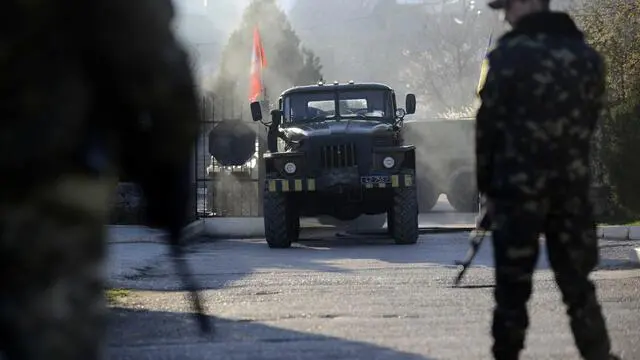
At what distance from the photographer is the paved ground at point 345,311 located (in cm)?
594

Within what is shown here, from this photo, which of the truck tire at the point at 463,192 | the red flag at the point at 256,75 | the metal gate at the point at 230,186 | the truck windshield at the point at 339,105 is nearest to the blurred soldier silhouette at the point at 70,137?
the truck windshield at the point at 339,105

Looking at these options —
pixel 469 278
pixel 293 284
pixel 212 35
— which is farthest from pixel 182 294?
pixel 212 35

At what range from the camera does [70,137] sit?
105 inches

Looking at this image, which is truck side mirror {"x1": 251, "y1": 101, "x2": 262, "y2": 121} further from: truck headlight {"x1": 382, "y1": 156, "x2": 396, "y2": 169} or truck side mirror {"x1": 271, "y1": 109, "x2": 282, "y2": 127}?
truck headlight {"x1": 382, "y1": 156, "x2": 396, "y2": 169}

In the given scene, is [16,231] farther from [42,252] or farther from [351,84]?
[351,84]

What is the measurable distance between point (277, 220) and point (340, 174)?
100 centimetres

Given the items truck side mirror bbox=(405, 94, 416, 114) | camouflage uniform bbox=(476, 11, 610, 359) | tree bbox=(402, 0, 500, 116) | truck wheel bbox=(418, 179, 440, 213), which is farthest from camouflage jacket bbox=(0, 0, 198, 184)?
tree bbox=(402, 0, 500, 116)

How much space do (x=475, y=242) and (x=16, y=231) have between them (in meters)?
2.73

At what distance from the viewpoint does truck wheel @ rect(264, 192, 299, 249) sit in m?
15.0

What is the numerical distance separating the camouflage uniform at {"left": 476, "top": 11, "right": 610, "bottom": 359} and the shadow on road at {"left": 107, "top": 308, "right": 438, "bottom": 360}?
1225 mm

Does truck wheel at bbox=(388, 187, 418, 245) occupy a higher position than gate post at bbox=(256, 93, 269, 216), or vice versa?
gate post at bbox=(256, 93, 269, 216)

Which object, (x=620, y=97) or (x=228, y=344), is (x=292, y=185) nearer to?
(x=620, y=97)

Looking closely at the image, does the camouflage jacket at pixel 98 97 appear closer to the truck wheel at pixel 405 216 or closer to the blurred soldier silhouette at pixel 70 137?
the blurred soldier silhouette at pixel 70 137

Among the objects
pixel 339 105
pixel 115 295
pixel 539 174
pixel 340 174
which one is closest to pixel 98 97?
pixel 539 174
